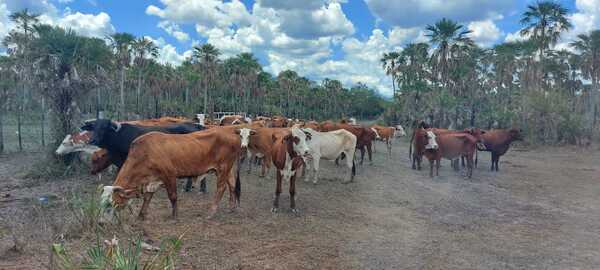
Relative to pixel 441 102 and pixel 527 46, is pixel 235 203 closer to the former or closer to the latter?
pixel 441 102

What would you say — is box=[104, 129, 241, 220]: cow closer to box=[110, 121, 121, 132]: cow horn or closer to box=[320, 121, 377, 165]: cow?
box=[110, 121, 121, 132]: cow horn

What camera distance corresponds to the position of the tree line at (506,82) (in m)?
28.7

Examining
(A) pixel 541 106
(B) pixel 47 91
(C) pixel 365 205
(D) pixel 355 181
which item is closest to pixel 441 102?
(A) pixel 541 106

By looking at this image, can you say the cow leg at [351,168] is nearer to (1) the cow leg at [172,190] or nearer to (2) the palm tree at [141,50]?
(1) the cow leg at [172,190]

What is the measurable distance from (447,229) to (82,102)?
11632 mm

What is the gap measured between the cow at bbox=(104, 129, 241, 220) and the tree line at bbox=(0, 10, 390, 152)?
6896mm

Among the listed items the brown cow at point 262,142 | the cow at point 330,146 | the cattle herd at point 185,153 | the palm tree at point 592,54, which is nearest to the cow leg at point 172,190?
the cattle herd at point 185,153

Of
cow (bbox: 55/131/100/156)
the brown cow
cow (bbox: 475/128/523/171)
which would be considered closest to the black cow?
cow (bbox: 55/131/100/156)

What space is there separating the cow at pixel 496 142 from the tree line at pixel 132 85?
1495 cm

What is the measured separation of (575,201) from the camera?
11.0 metres

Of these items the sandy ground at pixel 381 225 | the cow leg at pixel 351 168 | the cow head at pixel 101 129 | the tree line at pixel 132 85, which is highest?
the tree line at pixel 132 85

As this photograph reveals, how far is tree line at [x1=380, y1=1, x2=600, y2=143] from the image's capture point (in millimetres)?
28688

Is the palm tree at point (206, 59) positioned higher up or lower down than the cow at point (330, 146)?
higher up

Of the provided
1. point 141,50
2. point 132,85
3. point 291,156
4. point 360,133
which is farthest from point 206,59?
point 291,156
